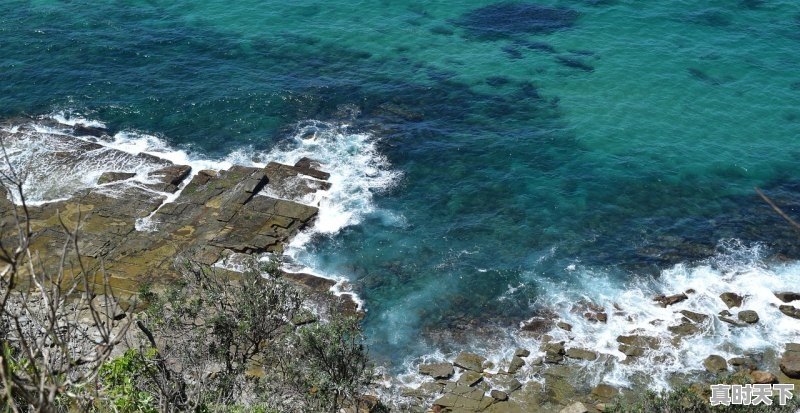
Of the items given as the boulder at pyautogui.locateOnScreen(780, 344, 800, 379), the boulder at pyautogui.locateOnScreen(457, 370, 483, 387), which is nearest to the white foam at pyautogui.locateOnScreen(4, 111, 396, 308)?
the boulder at pyautogui.locateOnScreen(457, 370, 483, 387)

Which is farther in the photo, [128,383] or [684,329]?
[684,329]

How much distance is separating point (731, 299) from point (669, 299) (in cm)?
317

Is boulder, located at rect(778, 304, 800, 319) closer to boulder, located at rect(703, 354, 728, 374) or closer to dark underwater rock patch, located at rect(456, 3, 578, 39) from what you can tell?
boulder, located at rect(703, 354, 728, 374)

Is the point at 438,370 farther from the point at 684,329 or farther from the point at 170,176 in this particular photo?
the point at 170,176

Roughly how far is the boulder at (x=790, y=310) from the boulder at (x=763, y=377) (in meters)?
5.09

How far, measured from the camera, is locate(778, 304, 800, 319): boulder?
38625 millimetres

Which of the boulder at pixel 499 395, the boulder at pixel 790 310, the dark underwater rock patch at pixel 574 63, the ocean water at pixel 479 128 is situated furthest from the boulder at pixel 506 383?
the dark underwater rock patch at pixel 574 63

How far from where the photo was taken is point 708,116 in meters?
53.8

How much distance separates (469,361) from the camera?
36312mm

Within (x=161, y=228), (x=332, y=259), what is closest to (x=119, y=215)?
(x=161, y=228)

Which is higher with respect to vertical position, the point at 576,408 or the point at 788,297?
the point at 576,408

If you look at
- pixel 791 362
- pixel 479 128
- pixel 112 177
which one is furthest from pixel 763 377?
pixel 112 177

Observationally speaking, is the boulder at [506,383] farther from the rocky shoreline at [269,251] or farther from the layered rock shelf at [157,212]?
the layered rock shelf at [157,212]

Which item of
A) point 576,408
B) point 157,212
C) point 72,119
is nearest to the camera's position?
point 576,408
